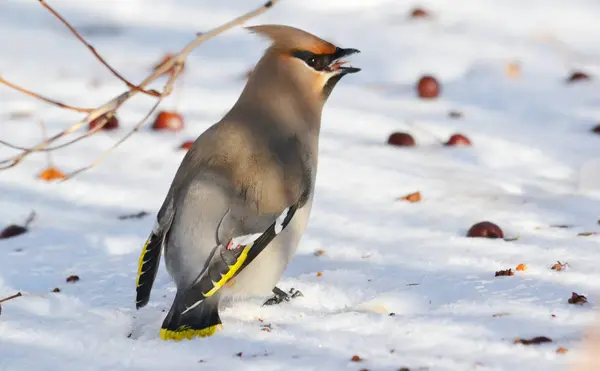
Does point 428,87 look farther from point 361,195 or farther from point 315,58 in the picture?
point 315,58

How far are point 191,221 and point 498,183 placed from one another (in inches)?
69.4

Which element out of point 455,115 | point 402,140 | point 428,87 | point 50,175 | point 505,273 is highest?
point 428,87

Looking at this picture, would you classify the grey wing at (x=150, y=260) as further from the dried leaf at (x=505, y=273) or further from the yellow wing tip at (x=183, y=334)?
the dried leaf at (x=505, y=273)

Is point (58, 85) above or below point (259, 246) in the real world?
above

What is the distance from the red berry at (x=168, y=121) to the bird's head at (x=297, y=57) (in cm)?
170

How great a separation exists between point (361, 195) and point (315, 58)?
3.18 feet

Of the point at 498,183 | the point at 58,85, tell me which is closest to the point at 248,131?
the point at 498,183

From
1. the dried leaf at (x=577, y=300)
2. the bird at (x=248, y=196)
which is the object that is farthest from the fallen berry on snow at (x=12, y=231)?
the dried leaf at (x=577, y=300)

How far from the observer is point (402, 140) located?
181 inches

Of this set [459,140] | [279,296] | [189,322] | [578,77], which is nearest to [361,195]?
[459,140]

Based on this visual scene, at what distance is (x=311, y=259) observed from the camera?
3469 mm

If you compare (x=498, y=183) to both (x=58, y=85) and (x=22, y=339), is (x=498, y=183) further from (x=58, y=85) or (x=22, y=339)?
(x=58, y=85)

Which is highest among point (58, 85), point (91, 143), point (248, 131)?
point (58, 85)

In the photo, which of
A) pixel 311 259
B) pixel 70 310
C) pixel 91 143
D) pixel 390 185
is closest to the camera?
pixel 70 310
